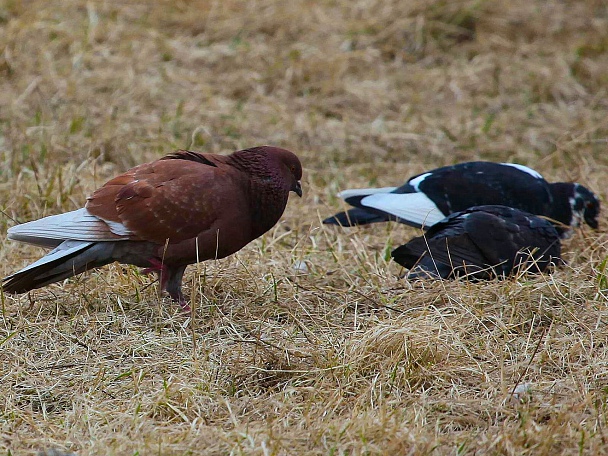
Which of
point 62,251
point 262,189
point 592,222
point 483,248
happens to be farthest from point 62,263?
point 592,222

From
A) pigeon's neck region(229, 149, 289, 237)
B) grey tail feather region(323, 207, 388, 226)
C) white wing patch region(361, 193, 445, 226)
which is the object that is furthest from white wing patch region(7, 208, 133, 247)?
white wing patch region(361, 193, 445, 226)

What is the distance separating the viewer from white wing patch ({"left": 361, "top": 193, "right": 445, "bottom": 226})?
4.93 meters

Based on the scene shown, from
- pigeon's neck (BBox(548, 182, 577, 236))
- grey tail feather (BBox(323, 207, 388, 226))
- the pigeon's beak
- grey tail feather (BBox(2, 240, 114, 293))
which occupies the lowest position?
the pigeon's beak

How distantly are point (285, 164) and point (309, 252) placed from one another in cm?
67

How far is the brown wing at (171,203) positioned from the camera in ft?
12.0

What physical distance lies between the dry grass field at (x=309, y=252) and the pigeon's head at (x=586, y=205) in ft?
0.36

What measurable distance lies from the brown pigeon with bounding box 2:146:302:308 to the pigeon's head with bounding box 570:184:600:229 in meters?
1.96

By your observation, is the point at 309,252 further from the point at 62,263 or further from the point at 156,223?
the point at 62,263

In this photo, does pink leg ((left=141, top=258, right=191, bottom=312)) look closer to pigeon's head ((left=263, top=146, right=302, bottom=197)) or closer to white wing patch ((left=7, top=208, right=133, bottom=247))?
white wing patch ((left=7, top=208, right=133, bottom=247))

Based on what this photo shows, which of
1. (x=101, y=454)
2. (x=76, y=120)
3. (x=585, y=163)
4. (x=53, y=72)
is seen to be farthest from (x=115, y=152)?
(x=101, y=454)

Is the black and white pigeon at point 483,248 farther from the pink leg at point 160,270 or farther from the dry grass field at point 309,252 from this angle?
the pink leg at point 160,270

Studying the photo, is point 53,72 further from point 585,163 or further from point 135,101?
point 585,163

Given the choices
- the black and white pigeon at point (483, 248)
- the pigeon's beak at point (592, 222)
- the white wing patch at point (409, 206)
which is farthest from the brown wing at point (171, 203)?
the pigeon's beak at point (592, 222)

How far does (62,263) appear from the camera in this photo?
3.67 meters
